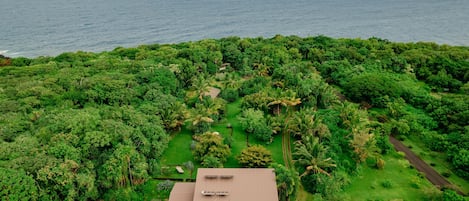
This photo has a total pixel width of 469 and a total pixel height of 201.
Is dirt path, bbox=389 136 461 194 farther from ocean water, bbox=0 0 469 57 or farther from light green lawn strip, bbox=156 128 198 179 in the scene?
ocean water, bbox=0 0 469 57

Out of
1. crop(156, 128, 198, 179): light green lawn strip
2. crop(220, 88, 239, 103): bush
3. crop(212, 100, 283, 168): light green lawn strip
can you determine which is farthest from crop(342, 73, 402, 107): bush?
crop(156, 128, 198, 179): light green lawn strip

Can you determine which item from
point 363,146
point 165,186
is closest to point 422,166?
point 363,146

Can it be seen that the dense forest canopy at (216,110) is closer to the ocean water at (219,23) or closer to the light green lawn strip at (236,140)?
the light green lawn strip at (236,140)

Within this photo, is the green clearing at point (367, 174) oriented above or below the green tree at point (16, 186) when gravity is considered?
below

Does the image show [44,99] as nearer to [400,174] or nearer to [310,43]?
[400,174]

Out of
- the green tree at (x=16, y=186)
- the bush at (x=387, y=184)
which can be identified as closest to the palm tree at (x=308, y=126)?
the bush at (x=387, y=184)

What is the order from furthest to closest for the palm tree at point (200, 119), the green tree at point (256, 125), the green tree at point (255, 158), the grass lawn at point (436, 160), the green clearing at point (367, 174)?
the palm tree at point (200, 119) < the green tree at point (256, 125) < the green tree at point (255, 158) < the grass lawn at point (436, 160) < the green clearing at point (367, 174)
